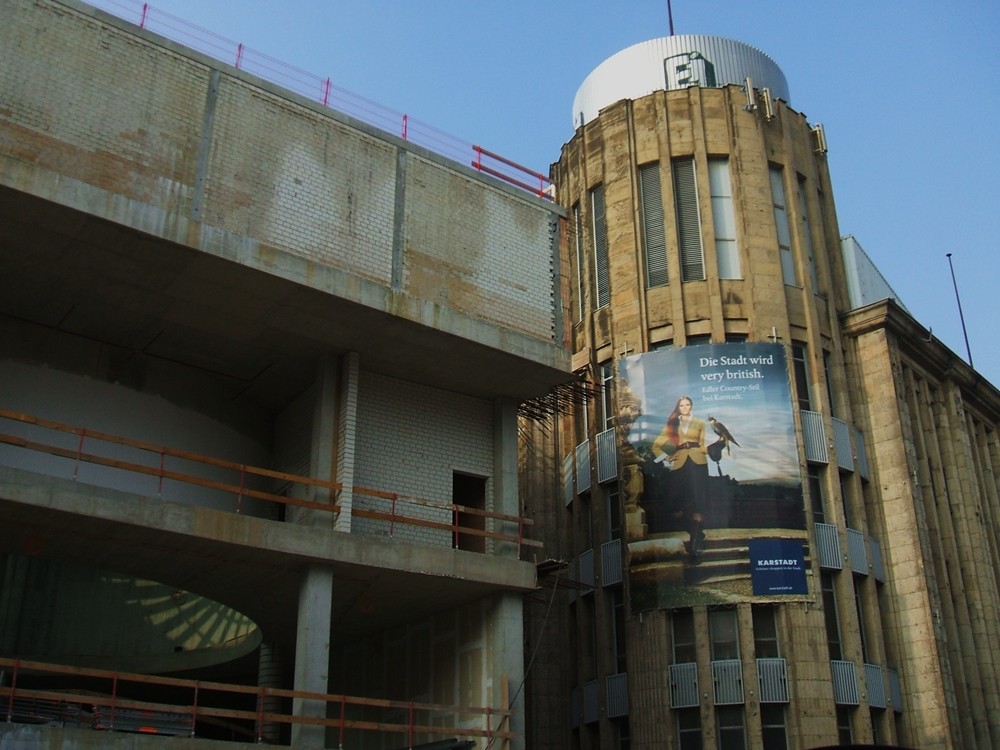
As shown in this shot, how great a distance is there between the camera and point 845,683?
30156 millimetres

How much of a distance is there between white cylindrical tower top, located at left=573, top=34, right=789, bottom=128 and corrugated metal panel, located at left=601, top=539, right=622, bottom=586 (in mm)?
15321

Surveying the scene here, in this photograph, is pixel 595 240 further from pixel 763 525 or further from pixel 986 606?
pixel 986 606

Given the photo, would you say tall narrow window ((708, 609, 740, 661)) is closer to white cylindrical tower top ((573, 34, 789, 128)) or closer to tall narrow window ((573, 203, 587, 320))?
tall narrow window ((573, 203, 587, 320))

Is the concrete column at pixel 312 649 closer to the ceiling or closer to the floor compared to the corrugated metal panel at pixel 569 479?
closer to the floor

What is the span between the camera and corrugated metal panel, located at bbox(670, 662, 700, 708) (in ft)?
98.6

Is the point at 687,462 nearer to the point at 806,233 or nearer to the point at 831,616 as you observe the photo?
the point at 831,616

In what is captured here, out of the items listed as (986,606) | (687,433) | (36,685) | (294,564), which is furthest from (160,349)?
(986,606)

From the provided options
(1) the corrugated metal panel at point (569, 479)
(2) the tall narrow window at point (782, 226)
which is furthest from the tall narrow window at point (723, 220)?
(1) the corrugated metal panel at point (569, 479)

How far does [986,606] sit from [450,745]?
23.2 m

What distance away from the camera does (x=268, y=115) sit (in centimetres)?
2289

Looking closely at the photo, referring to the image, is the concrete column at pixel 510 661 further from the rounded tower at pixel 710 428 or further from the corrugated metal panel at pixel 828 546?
the corrugated metal panel at pixel 828 546

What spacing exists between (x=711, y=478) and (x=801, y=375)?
197 inches

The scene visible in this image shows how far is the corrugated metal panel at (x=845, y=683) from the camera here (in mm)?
29922

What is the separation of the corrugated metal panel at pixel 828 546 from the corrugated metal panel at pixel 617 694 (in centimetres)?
662
